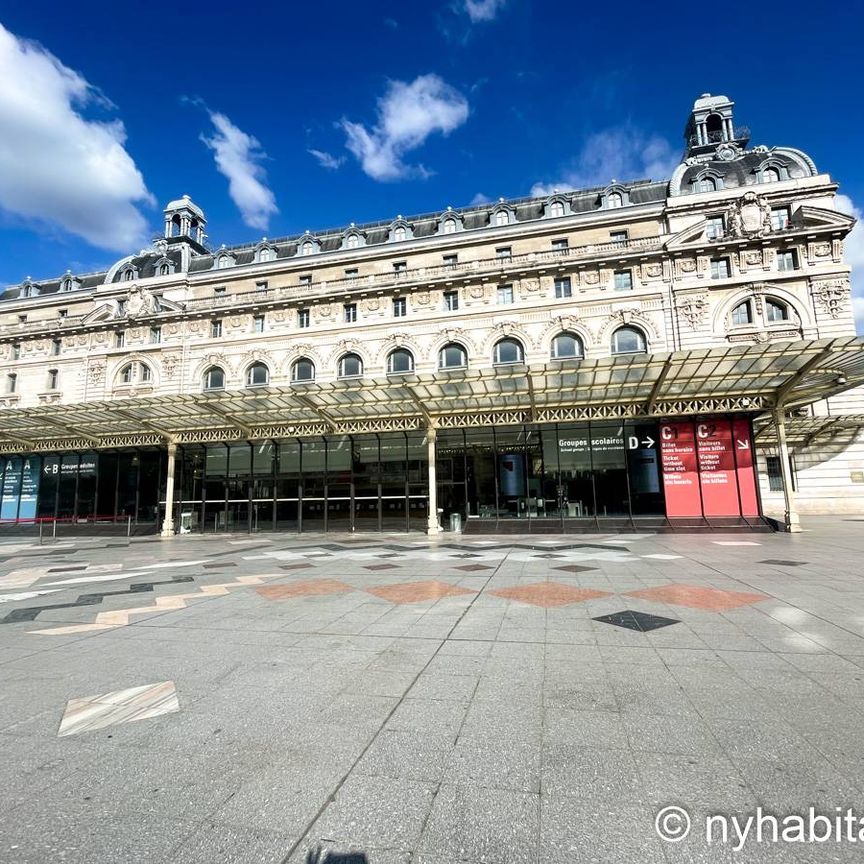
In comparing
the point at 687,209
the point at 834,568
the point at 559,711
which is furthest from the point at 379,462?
the point at 687,209

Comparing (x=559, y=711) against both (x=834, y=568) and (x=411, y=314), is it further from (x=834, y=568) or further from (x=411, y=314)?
(x=411, y=314)

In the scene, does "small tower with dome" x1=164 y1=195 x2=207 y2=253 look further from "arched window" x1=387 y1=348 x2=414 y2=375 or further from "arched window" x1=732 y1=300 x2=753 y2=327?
"arched window" x1=732 y1=300 x2=753 y2=327

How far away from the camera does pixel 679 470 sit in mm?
22266

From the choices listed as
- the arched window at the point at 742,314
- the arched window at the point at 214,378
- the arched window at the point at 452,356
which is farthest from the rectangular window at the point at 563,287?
the arched window at the point at 214,378

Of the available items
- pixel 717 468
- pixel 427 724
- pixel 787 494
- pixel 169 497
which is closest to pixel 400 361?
pixel 169 497

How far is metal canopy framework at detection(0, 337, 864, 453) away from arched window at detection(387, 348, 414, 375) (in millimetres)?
7905

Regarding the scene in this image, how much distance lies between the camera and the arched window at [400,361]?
104 ft

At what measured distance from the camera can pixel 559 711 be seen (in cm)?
376

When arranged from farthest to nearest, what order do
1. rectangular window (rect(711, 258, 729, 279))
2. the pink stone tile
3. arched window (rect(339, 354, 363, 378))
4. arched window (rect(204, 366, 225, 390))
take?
1. arched window (rect(204, 366, 225, 390))
2. arched window (rect(339, 354, 363, 378))
3. rectangular window (rect(711, 258, 729, 279))
4. the pink stone tile

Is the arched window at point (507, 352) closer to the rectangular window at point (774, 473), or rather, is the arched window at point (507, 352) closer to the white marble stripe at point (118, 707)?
the rectangular window at point (774, 473)

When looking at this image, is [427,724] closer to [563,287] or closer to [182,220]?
[563,287]

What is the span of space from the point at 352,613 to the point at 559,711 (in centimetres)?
410

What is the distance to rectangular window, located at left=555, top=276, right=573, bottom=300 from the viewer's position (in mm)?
30578

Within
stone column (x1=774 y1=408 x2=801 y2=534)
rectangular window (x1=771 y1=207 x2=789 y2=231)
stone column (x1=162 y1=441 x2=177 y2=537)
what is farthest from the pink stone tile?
rectangular window (x1=771 y1=207 x2=789 y2=231)
